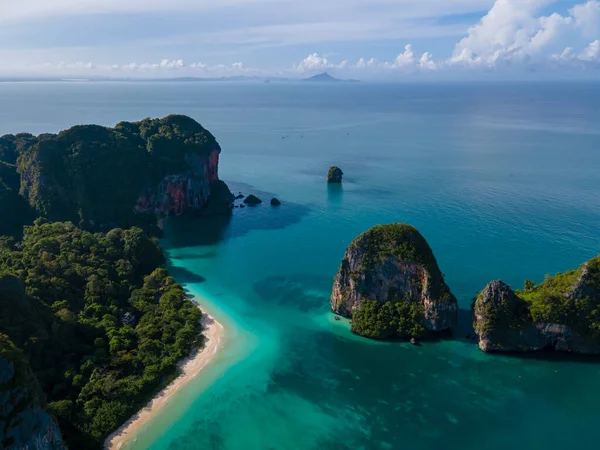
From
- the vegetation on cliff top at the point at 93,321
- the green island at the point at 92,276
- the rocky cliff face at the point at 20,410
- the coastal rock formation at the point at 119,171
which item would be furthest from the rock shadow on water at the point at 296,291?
the coastal rock formation at the point at 119,171

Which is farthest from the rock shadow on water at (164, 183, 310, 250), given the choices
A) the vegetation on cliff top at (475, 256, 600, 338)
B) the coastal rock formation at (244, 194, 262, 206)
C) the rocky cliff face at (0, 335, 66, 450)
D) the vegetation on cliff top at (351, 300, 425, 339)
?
the rocky cliff face at (0, 335, 66, 450)

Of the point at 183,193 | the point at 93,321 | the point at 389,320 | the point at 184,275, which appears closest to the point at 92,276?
the point at 93,321

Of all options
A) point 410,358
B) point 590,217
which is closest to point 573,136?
point 590,217

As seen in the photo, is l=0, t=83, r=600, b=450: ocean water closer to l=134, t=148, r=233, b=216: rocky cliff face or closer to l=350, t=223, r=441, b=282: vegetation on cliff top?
l=134, t=148, r=233, b=216: rocky cliff face

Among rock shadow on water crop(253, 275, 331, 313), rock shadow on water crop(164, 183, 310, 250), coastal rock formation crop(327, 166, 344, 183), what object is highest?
coastal rock formation crop(327, 166, 344, 183)

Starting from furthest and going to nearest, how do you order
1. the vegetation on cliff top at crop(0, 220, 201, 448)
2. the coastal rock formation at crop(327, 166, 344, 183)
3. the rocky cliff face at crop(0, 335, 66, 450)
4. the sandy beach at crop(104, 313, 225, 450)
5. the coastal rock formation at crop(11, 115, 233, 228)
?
1. the coastal rock formation at crop(327, 166, 344, 183)
2. the coastal rock formation at crop(11, 115, 233, 228)
3. the vegetation on cliff top at crop(0, 220, 201, 448)
4. the sandy beach at crop(104, 313, 225, 450)
5. the rocky cliff face at crop(0, 335, 66, 450)

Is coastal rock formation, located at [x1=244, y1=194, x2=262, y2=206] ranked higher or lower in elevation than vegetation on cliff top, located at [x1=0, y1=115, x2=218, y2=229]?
lower

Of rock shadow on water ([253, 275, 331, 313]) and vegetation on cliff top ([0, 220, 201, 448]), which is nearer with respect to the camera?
vegetation on cliff top ([0, 220, 201, 448])
